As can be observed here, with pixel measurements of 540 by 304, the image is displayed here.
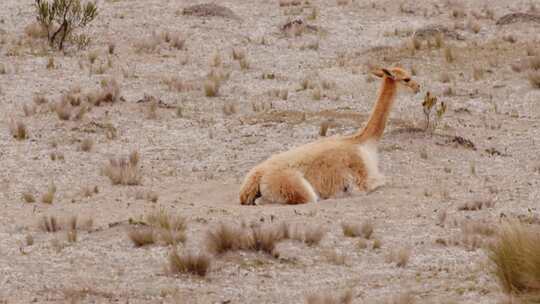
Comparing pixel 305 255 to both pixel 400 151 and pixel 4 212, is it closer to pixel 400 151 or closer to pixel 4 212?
pixel 4 212

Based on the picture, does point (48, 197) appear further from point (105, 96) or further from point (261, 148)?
point (105, 96)

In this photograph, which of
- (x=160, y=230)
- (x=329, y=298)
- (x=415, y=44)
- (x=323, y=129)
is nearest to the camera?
(x=329, y=298)

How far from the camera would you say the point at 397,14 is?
2755 cm

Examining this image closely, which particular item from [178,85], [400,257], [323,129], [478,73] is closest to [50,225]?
[400,257]

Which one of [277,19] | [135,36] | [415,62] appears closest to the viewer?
[415,62]

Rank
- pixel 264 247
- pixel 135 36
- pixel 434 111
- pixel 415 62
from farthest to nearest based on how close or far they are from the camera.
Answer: pixel 135 36 → pixel 415 62 → pixel 434 111 → pixel 264 247

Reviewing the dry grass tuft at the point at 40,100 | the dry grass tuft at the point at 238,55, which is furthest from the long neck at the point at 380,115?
the dry grass tuft at the point at 238,55

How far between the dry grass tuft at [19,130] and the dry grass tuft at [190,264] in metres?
7.25

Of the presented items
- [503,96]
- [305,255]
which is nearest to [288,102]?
[503,96]

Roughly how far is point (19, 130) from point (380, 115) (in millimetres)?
5600

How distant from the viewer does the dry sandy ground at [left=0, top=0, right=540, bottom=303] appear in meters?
9.30

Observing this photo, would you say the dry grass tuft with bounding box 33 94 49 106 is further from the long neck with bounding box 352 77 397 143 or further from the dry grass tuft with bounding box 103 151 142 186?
the long neck with bounding box 352 77 397 143

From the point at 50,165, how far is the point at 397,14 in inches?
570

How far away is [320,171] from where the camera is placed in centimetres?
1234
